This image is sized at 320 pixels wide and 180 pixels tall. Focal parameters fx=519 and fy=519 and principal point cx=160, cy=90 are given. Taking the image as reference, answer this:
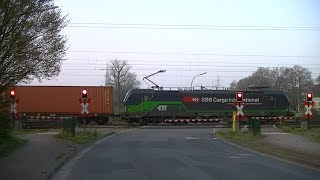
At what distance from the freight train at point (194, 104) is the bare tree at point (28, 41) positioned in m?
29.7

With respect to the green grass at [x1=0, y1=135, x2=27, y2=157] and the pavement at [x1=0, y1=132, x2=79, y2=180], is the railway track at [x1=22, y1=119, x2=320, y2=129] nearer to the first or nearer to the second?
the green grass at [x1=0, y1=135, x2=27, y2=157]

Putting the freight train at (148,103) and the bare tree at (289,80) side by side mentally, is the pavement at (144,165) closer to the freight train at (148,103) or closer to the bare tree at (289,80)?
the freight train at (148,103)

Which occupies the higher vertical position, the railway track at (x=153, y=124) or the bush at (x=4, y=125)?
the bush at (x=4, y=125)

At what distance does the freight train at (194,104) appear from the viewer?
52.6 meters

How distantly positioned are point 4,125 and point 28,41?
149 inches

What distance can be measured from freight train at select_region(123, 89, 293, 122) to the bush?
3061cm

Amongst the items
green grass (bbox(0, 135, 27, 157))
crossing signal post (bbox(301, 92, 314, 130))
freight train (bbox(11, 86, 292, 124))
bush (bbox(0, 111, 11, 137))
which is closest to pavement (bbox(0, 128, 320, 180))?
green grass (bbox(0, 135, 27, 157))

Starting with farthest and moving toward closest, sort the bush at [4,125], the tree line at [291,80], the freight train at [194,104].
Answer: the tree line at [291,80] < the freight train at [194,104] < the bush at [4,125]

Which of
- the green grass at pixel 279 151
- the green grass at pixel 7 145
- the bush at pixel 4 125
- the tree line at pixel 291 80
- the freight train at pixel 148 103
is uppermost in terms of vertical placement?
the tree line at pixel 291 80

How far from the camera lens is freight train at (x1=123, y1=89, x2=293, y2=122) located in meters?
52.6

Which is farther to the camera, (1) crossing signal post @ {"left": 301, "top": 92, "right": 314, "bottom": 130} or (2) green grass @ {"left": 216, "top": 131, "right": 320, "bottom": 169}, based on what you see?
(1) crossing signal post @ {"left": 301, "top": 92, "right": 314, "bottom": 130}

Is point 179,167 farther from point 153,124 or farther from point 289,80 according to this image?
point 289,80

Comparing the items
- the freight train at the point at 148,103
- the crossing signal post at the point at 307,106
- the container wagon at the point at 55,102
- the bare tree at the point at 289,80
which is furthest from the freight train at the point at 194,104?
the bare tree at the point at 289,80

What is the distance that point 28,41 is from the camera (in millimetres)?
20281
